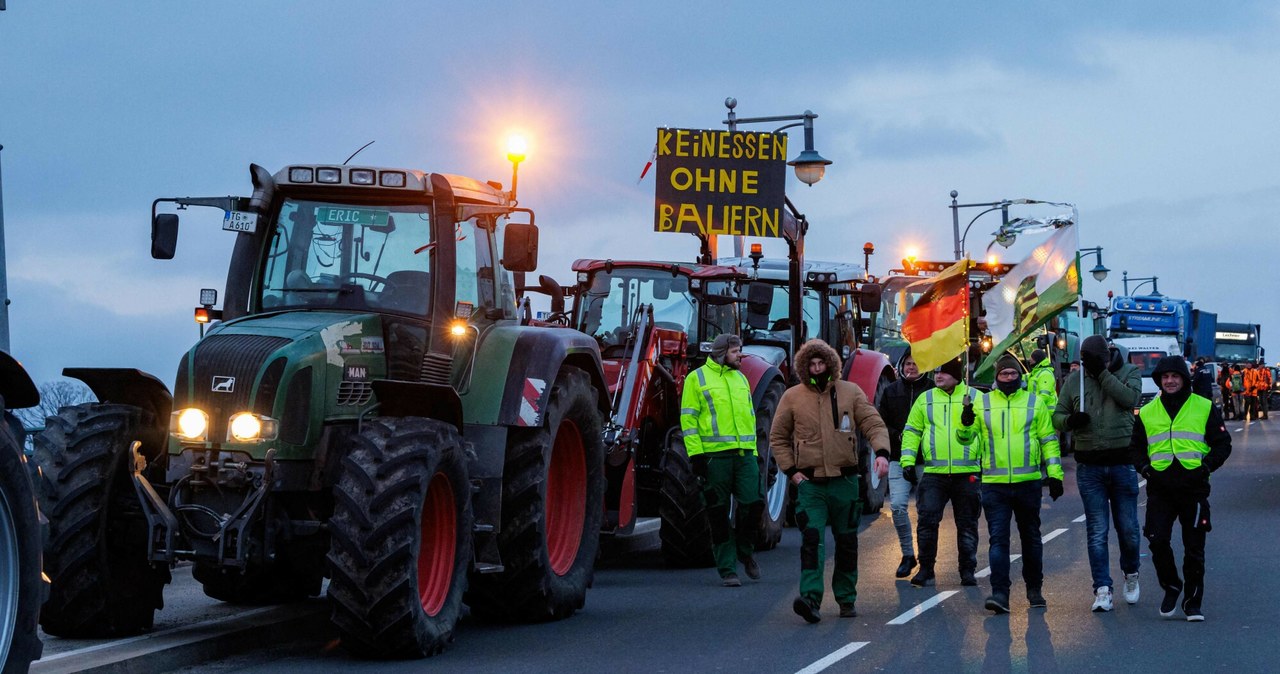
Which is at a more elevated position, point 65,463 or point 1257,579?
point 65,463

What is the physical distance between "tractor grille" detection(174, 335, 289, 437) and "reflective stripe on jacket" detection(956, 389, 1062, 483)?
5221 millimetres

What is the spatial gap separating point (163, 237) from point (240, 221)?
62 centimetres

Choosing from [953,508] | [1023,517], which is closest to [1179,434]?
[1023,517]

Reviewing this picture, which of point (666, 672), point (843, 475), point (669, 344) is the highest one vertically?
point (669, 344)

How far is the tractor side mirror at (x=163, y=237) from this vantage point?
33.4ft

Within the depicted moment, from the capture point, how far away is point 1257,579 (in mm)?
13938

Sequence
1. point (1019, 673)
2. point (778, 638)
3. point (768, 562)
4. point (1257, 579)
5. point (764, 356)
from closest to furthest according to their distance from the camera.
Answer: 1. point (1019, 673)
2. point (778, 638)
3. point (1257, 579)
4. point (768, 562)
5. point (764, 356)

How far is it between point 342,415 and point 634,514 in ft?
15.5

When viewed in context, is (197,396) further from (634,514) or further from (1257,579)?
(1257,579)

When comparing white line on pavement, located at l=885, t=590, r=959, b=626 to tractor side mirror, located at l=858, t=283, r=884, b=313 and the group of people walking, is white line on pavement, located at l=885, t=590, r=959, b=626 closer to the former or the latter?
the group of people walking

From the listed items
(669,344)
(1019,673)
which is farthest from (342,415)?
(669,344)

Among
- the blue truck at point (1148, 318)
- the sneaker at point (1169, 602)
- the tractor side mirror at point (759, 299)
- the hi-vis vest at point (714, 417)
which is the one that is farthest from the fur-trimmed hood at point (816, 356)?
the blue truck at point (1148, 318)

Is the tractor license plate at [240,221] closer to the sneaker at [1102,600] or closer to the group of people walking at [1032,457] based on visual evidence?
the group of people walking at [1032,457]

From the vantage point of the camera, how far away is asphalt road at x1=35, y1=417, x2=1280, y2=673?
9.91m
